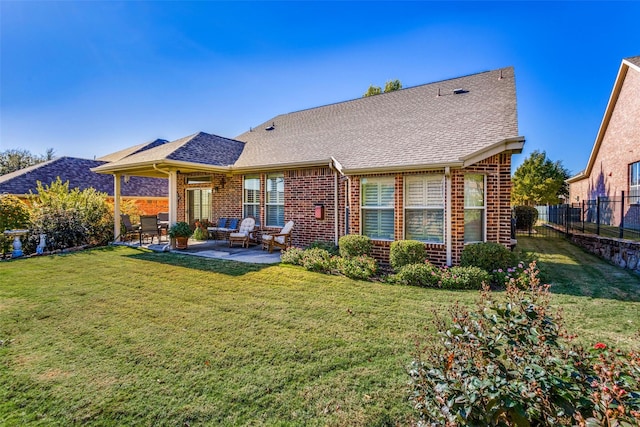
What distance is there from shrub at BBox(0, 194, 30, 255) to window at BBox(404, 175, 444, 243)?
12.8 metres

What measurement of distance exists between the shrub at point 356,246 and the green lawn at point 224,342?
3.90 ft

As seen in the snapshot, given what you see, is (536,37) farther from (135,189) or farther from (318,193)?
(135,189)

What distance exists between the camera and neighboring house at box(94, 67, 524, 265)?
7.87 m

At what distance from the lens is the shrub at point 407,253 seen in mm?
7457

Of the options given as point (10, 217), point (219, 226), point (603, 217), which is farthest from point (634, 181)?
point (10, 217)

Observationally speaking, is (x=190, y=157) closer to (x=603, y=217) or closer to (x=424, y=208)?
(x=424, y=208)

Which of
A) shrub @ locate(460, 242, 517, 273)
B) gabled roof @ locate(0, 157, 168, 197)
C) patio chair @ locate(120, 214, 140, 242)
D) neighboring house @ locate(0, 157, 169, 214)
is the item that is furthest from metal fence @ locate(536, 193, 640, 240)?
neighboring house @ locate(0, 157, 169, 214)

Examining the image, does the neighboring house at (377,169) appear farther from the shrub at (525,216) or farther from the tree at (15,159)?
the tree at (15,159)

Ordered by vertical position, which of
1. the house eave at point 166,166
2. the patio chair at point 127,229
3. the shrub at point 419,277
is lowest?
the shrub at point 419,277

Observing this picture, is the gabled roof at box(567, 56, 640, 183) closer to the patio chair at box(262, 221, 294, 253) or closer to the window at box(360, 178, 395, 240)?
the window at box(360, 178, 395, 240)

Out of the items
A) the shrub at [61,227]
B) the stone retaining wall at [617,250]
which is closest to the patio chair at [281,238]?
the shrub at [61,227]

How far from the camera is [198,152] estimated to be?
12258 mm

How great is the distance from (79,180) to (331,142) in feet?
56.0

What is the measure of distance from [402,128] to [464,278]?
5876 mm
